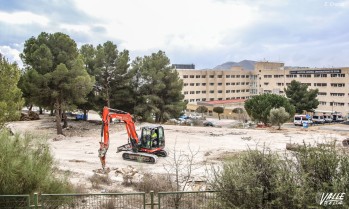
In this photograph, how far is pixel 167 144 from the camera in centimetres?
3022

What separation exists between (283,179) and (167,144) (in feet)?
70.6

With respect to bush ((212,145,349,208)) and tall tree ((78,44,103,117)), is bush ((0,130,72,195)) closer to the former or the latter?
bush ((212,145,349,208))

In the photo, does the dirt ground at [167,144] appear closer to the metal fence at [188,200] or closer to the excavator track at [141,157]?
the excavator track at [141,157]

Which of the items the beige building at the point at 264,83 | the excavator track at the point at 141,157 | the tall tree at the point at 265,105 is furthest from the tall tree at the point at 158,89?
the beige building at the point at 264,83

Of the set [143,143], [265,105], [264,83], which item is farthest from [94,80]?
[264,83]

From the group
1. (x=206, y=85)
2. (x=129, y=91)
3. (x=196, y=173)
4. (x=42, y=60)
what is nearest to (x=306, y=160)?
(x=196, y=173)

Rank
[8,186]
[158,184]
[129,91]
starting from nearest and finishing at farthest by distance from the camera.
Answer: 1. [8,186]
2. [158,184]
3. [129,91]

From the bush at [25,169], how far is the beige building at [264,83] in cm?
7936

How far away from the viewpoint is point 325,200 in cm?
847

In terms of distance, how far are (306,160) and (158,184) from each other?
7.77 metres

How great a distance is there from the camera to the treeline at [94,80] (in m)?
33.2

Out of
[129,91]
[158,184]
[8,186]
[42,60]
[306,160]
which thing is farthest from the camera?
[129,91]

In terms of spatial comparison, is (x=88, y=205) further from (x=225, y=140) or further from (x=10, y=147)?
(x=225, y=140)

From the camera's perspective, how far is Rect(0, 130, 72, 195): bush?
10992 millimetres
